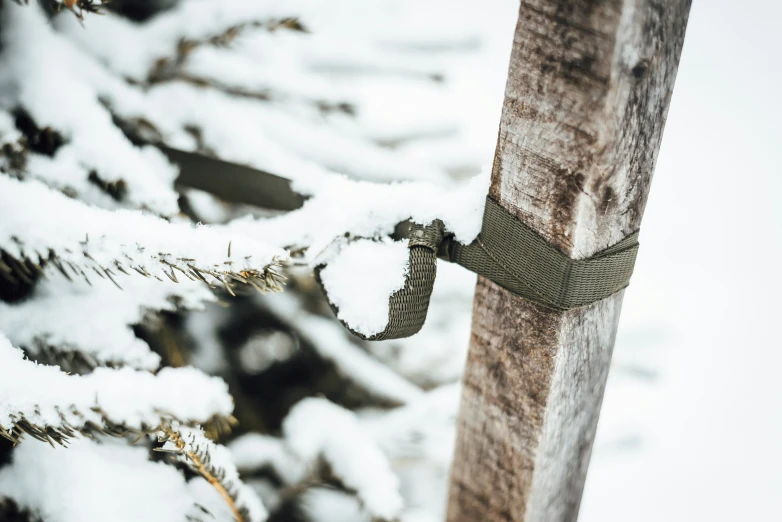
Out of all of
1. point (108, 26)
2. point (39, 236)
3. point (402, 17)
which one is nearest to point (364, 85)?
point (402, 17)

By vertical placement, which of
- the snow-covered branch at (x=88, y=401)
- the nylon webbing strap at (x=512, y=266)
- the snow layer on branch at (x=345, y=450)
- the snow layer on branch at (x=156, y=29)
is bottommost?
the snow layer on branch at (x=345, y=450)

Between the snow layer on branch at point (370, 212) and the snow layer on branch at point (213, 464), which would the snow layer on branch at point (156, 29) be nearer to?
the snow layer on branch at point (370, 212)

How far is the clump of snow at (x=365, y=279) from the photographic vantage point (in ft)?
2.57

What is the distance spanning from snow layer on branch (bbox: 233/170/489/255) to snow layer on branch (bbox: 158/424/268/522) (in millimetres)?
322

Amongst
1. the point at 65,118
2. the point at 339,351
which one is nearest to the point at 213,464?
the point at 65,118

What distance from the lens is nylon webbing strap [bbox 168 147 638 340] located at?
714 mm

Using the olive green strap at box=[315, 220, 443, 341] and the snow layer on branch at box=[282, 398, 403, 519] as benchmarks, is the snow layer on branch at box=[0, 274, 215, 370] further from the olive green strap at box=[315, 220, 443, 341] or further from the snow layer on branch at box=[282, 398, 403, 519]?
the snow layer on branch at box=[282, 398, 403, 519]

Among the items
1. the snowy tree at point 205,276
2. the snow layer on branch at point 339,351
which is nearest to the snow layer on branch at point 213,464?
the snowy tree at point 205,276

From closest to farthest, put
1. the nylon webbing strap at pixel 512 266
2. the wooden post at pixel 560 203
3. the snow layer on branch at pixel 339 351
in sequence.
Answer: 1. the wooden post at pixel 560 203
2. the nylon webbing strap at pixel 512 266
3. the snow layer on branch at pixel 339 351

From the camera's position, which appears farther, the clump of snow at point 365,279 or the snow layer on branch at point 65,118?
the snow layer on branch at point 65,118

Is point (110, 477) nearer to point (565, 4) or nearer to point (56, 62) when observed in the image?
point (56, 62)

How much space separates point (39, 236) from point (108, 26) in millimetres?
691

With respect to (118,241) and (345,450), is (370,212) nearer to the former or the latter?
(118,241)

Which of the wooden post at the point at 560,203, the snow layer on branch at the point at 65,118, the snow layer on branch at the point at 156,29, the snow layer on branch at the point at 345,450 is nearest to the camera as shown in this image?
the wooden post at the point at 560,203
